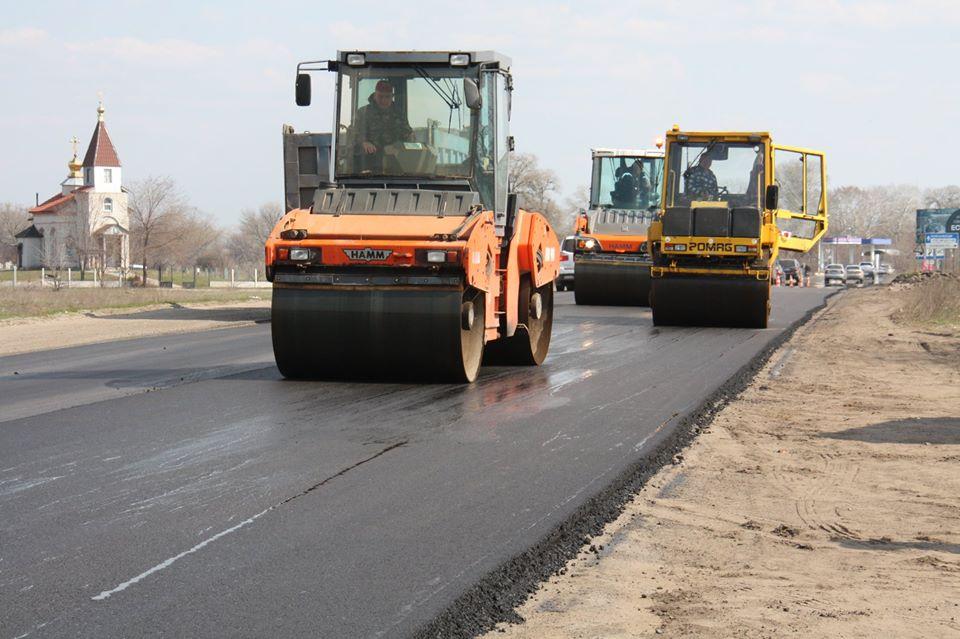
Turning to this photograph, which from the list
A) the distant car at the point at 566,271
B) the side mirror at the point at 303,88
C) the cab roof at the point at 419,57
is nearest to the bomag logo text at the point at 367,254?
the side mirror at the point at 303,88

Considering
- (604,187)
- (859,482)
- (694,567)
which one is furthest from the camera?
(604,187)

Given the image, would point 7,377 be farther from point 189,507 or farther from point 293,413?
point 189,507

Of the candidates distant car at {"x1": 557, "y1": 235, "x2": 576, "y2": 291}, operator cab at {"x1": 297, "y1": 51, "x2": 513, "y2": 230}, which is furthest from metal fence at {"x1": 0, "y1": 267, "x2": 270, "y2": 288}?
operator cab at {"x1": 297, "y1": 51, "x2": 513, "y2": 230}

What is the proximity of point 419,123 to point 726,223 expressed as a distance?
942 cm

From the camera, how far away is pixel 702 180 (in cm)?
2264

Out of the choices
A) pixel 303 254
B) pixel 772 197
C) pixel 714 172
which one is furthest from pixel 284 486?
pixel 714 172

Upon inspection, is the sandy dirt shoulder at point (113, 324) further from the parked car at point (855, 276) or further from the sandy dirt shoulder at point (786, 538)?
the parked car at point (855, 276)

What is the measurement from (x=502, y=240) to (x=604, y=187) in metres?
16.5

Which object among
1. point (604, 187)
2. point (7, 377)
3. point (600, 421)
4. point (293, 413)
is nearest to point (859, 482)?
point (600, 421)

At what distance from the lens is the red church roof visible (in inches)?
4700

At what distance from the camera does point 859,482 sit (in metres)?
8.34

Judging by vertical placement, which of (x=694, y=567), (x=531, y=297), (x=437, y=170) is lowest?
(x=694, y=567)

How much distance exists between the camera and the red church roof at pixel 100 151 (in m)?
119

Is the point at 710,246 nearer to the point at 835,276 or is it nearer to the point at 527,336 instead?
the point at 527,336
